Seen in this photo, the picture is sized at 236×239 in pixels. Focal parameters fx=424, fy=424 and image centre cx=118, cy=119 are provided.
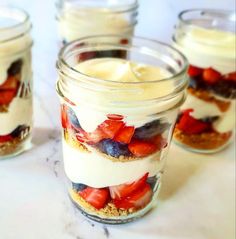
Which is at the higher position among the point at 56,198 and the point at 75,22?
the point at 75,22

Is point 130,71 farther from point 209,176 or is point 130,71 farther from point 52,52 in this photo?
point 52,52

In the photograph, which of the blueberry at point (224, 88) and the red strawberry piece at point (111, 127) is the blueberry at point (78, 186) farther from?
the blueberry at point (224, 88)

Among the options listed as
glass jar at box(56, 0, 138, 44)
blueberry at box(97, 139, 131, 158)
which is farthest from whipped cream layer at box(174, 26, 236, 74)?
blueberry at box(97, 139, 131, 158)

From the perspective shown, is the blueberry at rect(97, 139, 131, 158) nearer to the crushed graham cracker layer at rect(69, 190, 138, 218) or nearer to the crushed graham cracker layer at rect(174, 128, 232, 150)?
the crushed graham cracker layer at rect(69, 190, 138, 218)

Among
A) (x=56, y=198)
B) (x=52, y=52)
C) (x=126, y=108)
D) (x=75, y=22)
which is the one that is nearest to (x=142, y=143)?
(x=126, y=108)

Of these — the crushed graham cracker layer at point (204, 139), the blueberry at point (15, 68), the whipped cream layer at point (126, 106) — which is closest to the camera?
the whipped cream layer at point (126, 106)

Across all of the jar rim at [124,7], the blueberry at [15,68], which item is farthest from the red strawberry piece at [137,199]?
the jar rim at [124,7]
